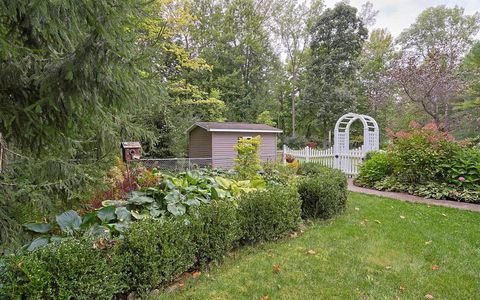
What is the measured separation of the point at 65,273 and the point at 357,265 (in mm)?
2614

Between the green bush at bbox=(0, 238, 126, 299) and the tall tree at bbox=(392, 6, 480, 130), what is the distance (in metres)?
16.9

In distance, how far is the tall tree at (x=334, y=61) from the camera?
18438 mm

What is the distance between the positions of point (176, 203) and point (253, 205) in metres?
0.90

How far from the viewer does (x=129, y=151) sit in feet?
13.6

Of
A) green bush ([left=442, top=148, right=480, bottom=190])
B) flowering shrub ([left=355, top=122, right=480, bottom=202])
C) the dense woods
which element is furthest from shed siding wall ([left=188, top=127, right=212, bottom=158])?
green bush ([left=442, top=148, right=480, bottom=190])

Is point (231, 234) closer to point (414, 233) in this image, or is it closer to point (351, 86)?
point (414, 233)

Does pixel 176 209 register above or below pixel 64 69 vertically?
below

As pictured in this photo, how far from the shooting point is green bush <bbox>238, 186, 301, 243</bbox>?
347 centimetres

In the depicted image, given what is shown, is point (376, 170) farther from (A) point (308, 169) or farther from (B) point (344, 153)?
(A) point (308, 169)

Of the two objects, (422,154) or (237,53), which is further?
(237,53)

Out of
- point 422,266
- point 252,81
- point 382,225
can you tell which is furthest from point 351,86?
point 422,266

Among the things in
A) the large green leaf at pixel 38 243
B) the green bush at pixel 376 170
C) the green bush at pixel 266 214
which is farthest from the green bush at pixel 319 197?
the green bush at pixel 376 170

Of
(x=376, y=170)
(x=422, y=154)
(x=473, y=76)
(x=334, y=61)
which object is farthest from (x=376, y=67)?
(x=422, y=154)

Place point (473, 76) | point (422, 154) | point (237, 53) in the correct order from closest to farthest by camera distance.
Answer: point (422, 154) < point (473, 76) < point (237, 53)
